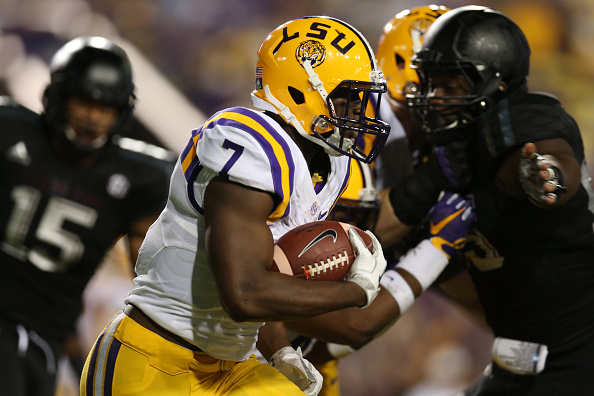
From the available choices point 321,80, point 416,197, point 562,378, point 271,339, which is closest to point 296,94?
point 321,80

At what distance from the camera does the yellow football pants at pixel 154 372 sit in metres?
1.88

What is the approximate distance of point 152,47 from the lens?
20.7 feet

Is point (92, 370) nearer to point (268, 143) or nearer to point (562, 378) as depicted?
point (268, 143)

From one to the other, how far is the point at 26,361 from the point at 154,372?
4.95ft

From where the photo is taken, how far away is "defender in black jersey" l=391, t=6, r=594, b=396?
264cm

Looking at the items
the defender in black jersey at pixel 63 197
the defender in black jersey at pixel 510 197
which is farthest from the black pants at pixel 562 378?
the defender in black jersey at pixel 63 197

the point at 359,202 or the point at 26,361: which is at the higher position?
the point at 359,202

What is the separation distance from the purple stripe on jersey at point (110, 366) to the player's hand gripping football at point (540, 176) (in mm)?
1365

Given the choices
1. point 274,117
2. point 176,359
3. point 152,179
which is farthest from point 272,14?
point 176,359

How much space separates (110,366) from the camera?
1.92 metres

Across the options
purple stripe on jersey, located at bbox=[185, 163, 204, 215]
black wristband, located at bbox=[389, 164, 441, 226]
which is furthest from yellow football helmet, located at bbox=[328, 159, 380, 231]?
purple stripe on jersey, located at bbox=[185, 163, 204, 215]

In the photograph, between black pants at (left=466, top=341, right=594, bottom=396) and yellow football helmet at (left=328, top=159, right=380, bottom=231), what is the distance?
816 millimetres

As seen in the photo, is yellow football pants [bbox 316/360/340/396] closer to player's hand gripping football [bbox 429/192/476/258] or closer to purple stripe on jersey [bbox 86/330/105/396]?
player's hand gripping football [bbox 429/192/476/258]

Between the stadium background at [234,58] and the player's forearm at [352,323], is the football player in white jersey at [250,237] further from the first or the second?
the stadium background at [234,58]
